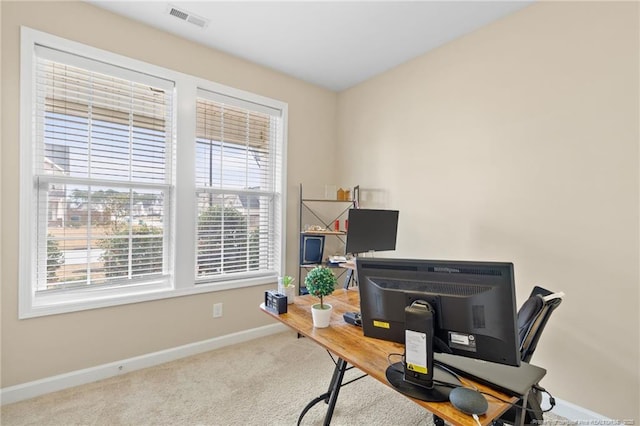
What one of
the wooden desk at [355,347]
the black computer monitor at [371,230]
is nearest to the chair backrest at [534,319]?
the wooden desk at [355,347]

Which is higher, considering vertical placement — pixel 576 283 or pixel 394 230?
pixel 394 230

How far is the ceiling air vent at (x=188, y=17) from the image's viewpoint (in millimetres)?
2303

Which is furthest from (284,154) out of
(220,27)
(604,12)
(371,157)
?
(604,12)

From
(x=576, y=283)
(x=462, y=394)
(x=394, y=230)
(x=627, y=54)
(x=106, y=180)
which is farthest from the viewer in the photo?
(x=394, y=230)

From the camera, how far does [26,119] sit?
2.06m

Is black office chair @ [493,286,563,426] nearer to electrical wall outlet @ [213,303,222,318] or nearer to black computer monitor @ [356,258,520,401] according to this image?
black computer monitor @ [356,258,520,401]

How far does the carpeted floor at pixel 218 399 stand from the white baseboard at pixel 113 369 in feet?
0.15

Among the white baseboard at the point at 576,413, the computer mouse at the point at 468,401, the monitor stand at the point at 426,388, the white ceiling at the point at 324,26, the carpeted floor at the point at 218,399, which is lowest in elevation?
the carpeted floor at the point at 218,399

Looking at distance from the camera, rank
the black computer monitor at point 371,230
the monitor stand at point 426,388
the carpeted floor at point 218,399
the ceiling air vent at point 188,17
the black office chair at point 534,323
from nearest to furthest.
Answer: the monitor stand at point 426,388 < the black office chair at point 534,323 < the carpeted floor at point 218,399 < the ceiling air vent at point 188,17 < the black computer monitor at point 371,230

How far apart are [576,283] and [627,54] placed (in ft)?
4.63

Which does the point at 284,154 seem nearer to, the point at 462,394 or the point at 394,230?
the point at 394,230

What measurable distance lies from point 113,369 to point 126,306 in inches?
18.7

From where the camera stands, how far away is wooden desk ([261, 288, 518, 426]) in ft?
3.23

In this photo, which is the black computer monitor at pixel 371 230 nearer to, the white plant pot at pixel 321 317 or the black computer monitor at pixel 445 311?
the white plant pot at pixel 321 317
